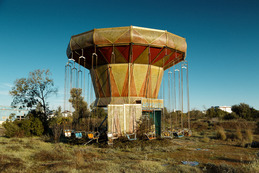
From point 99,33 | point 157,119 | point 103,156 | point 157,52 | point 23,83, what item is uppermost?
point 99,33

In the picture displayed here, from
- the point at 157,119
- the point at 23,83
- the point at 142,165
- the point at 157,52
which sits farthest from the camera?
the point at 23,83

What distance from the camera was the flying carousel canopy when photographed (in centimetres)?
1875

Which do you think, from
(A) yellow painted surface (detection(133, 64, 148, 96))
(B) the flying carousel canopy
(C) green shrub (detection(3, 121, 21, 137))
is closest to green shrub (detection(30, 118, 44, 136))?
(C) green shrub (detection(3, 121, 21, 137))

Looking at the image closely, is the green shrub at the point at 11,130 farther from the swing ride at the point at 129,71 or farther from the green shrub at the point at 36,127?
the swing ride at the point at 129,71

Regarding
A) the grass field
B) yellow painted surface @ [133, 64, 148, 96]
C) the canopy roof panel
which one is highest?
the canopy roof panel

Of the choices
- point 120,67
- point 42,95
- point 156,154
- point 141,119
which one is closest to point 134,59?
point 120,67

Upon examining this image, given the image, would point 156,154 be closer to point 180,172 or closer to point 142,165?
point 142,165

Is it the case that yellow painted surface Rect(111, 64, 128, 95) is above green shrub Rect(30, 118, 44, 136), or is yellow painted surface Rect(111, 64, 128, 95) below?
above

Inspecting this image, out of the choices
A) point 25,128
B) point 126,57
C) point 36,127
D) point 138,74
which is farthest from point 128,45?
point 25,128

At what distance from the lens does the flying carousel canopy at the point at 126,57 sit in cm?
1875

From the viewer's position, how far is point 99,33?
18.8m

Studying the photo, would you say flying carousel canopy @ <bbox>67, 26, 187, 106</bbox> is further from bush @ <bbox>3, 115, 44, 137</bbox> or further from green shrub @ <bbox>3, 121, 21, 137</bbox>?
green shrub @ <bbox>3, 121, 21, 137</bbox>

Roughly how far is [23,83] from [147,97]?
17.8 m

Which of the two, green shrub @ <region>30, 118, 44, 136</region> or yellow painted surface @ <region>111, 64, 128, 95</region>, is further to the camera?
green shrub @ <region>30, 118, 44, 136</region>
